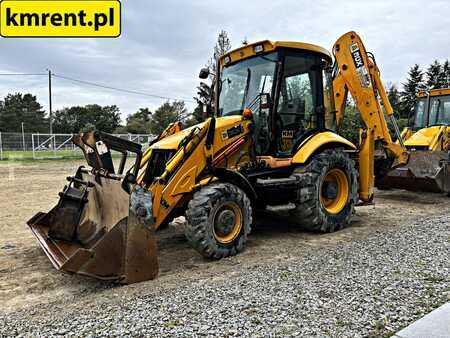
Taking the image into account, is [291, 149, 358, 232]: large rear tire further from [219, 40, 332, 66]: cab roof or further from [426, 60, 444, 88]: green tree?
[426, 60, 444, 88]: green tree

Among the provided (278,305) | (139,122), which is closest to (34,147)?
(278,305)

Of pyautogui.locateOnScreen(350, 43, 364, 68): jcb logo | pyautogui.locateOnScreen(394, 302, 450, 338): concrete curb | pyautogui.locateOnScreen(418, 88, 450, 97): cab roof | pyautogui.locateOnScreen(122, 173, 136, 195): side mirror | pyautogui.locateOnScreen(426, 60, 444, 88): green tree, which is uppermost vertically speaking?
pyautogui.locateOnScreen(426, 60, 444, 88): green tree

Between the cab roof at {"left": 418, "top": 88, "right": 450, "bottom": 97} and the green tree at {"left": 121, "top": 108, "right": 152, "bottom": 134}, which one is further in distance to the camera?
the green tree at {"left": 121, "top": 108, "right": 152, "bottom": 134}

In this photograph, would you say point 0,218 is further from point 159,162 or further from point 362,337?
point 362,337

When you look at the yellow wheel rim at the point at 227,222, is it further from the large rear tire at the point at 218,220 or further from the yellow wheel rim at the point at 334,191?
the yellow wheel rim at the point at 334,191

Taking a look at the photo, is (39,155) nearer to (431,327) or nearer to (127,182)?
(127,182)

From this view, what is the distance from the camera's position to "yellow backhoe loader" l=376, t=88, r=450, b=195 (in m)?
8.03

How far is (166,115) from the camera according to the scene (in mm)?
46562

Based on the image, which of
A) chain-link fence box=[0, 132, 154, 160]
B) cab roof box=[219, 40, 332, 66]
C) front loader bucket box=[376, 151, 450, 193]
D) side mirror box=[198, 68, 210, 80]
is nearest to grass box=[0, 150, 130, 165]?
chain-link fence box=[0, 132, 154, 160]

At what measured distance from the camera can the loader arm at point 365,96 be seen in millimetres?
6539

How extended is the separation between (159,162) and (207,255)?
4.34 ft

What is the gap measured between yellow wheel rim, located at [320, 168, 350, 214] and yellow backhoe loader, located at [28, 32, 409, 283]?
17 millimetres

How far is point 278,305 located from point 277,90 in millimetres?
3214

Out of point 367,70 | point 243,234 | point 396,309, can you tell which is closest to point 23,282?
point 243,234
